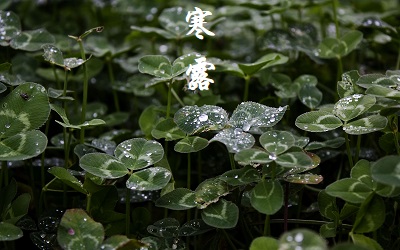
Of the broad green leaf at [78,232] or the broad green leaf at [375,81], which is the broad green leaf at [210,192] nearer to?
the broad green leaf at [78,232]

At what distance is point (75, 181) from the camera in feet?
3.04

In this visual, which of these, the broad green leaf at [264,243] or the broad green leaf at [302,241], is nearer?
the broad green leaf at [302,241]

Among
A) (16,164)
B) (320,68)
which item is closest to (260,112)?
(16,164)

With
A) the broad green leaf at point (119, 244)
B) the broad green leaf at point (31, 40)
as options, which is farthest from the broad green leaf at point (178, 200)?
the broad green leaf at point (31, 40)

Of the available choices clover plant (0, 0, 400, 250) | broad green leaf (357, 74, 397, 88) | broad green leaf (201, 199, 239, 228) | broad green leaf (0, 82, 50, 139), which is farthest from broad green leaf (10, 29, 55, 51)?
broad green leaf (357, 74, 397, 88)

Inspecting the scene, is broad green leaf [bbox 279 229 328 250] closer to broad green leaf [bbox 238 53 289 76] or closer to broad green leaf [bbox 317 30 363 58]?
broad green leaf [bbox 238 53 289 76]

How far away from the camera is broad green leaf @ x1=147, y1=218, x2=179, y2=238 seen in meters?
0.92

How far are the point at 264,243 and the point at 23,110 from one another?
1.63ft

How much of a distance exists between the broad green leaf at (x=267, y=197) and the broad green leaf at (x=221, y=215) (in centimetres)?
5

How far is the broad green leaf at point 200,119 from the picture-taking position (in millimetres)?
948

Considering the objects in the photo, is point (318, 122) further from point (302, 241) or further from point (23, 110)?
point (23, 110)

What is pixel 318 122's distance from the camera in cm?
97

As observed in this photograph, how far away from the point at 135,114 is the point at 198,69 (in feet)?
1.38

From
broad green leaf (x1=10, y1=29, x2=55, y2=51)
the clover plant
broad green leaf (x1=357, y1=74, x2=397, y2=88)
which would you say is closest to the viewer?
the clover plant
